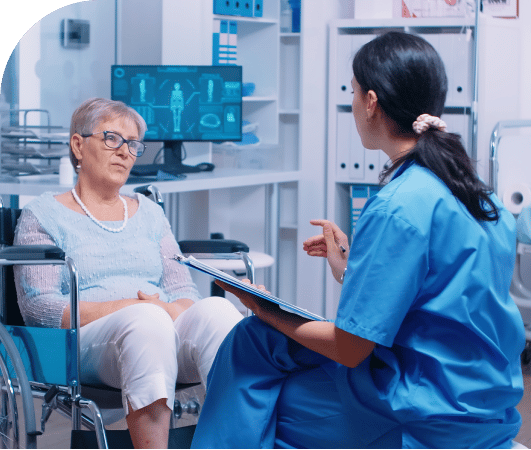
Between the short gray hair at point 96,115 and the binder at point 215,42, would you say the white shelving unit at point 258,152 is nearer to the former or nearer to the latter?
the binder at point 215,42

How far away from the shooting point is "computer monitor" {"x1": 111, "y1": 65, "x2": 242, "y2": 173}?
328 centimetres

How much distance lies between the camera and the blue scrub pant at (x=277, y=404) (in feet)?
4.04

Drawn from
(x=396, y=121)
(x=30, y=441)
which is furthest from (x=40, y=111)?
(x=396, y=121)

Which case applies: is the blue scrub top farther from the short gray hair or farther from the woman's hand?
the short gray hair

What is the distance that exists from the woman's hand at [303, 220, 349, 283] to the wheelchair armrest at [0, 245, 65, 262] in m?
0.56

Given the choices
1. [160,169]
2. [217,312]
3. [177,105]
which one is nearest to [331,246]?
[217,312]

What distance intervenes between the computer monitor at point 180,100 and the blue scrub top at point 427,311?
7.07 feet

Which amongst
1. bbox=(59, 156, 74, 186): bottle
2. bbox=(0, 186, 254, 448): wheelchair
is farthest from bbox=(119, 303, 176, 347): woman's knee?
bbox=(59, 156, 74, 186): bottle

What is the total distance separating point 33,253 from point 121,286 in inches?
11.9

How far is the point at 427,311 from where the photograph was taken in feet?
3.86

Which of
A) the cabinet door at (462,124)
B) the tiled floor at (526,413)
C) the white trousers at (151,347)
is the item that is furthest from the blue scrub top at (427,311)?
the cabinet door at (462,124)

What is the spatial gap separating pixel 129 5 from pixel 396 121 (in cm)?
265

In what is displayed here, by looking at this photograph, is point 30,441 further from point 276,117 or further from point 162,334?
point 276,117

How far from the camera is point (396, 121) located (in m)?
1.30
